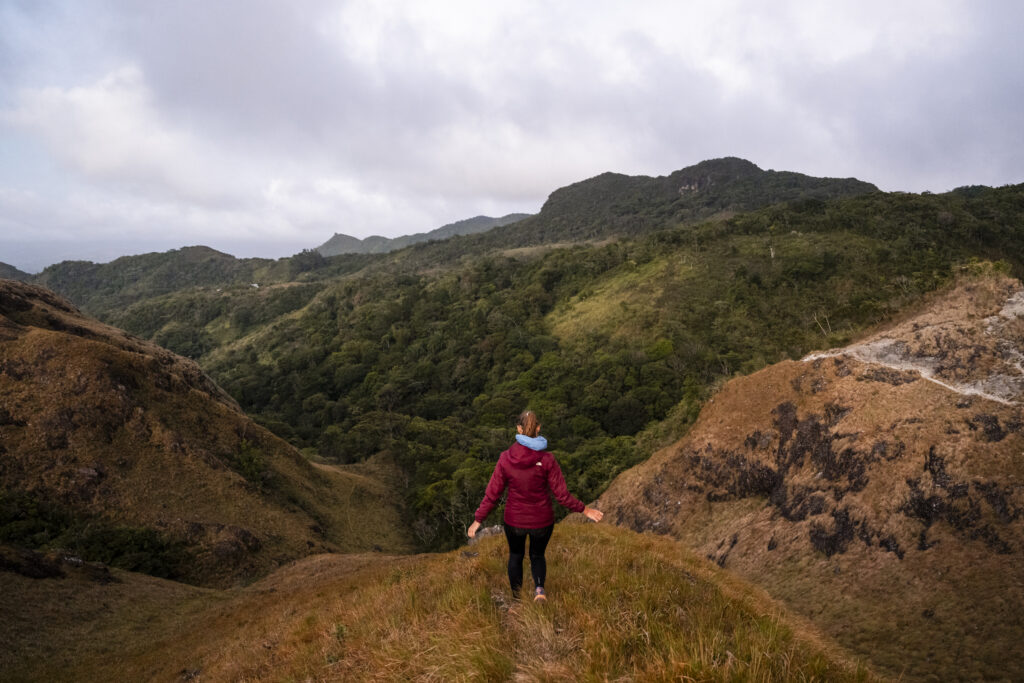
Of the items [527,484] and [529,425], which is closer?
[527,484]

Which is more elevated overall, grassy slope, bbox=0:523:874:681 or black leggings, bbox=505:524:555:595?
black leggings, bbox=505:524:555:595

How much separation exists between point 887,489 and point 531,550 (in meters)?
11.1

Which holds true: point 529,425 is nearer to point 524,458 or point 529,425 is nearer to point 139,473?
point 524,458

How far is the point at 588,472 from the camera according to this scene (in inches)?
1382

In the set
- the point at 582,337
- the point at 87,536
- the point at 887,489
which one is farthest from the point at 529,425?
the point at 582,337

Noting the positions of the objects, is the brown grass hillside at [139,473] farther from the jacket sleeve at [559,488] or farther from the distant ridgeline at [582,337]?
the jacket sleeve at [559,488]

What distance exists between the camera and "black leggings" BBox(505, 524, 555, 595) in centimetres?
509

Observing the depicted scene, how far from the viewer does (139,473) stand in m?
26.7

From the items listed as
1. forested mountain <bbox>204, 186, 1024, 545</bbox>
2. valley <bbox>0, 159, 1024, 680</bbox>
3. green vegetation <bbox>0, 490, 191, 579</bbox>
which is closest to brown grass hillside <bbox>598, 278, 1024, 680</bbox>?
valley <bbox>0, 159, 1024, 680</bbox>

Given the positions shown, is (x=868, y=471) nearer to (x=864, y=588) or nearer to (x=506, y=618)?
(x=864, y=588)

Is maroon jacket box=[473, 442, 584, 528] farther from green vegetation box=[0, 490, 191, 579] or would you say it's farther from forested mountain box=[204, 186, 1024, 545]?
green vegetation box=[0, 490, 191, 579]

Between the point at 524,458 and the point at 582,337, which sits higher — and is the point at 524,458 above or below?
above

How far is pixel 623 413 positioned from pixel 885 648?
52755 mm

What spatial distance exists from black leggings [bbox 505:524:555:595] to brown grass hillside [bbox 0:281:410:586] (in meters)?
25.1
